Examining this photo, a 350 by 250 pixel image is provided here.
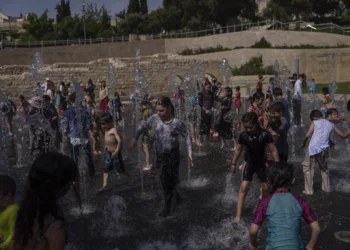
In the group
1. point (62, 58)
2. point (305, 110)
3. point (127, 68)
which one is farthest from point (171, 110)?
point (62, 58)

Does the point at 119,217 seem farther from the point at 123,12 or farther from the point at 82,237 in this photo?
the point at 123,12

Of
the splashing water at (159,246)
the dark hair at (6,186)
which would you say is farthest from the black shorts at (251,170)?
the dark hair at (6,186)

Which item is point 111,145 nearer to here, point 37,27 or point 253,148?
point 253,148

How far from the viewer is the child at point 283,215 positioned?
298 cm

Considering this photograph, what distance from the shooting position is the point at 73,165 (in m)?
2.46

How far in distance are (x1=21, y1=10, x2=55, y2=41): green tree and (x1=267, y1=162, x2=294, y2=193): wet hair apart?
55.5 m

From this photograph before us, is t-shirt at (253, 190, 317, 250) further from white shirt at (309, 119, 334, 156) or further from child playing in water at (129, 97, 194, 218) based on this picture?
white shirt at (309, 119, 334, 156)

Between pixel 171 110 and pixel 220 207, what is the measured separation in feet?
5.20

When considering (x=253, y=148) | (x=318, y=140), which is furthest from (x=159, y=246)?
(x=318, y=140)

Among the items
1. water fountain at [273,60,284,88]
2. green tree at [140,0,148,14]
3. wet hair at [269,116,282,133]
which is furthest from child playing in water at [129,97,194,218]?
green tree at [140,0,148,14]

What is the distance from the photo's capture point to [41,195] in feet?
7.83

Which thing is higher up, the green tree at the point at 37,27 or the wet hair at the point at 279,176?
the green tree at the point at 37,27

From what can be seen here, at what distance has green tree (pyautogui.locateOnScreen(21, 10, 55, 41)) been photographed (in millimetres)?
56125

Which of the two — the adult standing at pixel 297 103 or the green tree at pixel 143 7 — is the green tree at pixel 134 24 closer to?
the green tree at pixel 143 7
